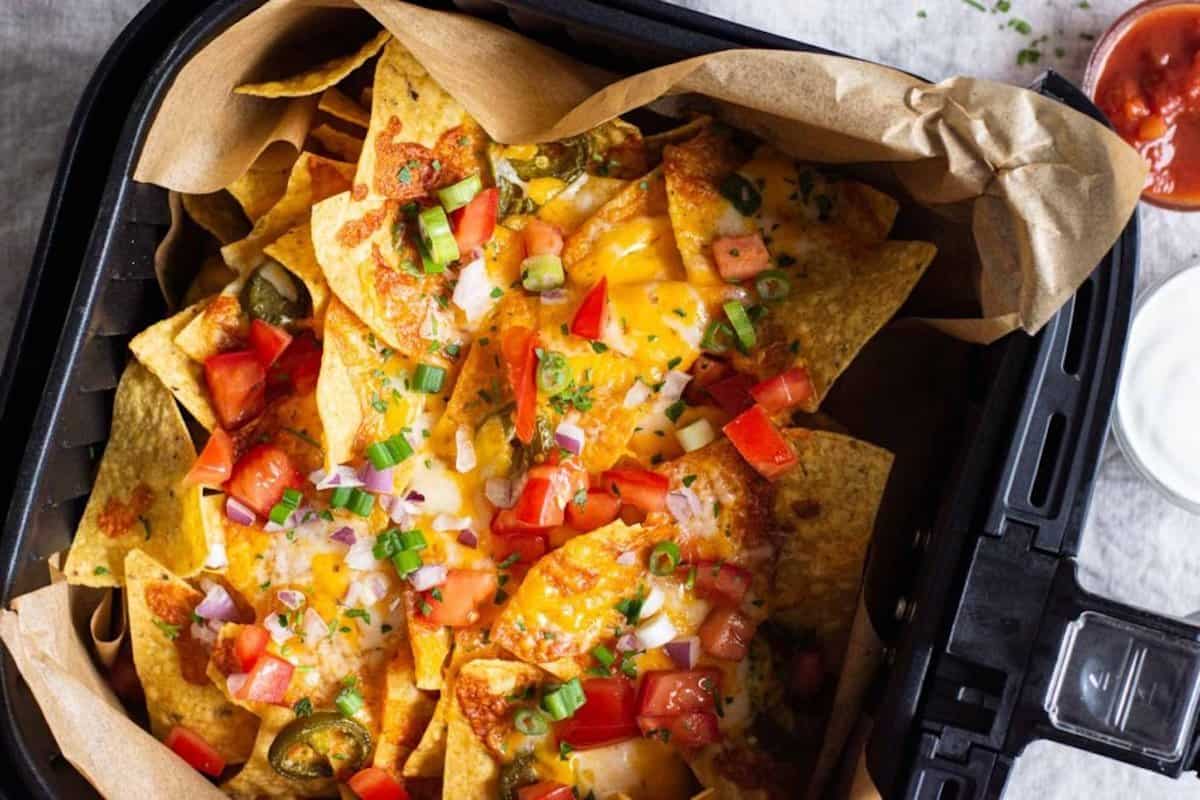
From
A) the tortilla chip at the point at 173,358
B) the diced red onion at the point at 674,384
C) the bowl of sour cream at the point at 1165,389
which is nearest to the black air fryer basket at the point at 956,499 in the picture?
the tortilla chip at the point at 173,358

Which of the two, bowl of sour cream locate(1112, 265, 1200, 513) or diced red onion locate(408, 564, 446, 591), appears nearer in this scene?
diced red onion locate(408, 564, 446, 591)

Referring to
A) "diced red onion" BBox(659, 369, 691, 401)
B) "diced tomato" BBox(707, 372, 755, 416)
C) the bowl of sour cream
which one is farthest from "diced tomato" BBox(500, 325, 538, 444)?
the bowl of sour cream

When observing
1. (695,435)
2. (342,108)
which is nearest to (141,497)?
(342,108)

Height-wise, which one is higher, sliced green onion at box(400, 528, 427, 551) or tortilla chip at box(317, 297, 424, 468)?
tortilla chip at box(317, 297, 424, 468)

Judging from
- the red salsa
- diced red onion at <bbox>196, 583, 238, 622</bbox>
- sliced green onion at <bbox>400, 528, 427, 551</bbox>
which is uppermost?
the red salsa

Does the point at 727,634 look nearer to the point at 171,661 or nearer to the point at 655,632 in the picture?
the point at 655,632

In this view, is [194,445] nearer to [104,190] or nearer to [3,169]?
[104,190]

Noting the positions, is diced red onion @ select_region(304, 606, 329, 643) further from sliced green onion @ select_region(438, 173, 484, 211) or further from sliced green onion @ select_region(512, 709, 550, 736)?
sliced green onion @ select_region(438, 173, 484, 211)
